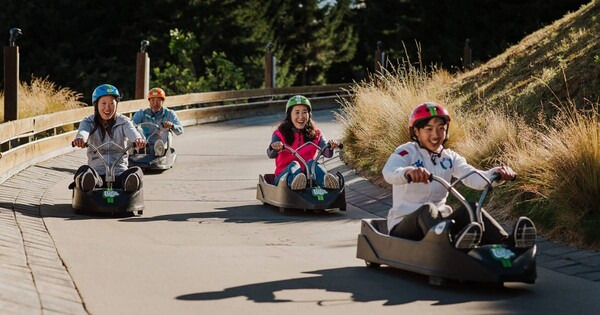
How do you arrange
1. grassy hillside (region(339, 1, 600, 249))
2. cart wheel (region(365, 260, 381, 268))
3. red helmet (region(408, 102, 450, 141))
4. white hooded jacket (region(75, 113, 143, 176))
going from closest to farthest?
1. red helmet (region(408, 102, 450, 141))
2. cart wheel (region(365, 260, 381, 268))
3. grassy hillside (region(339, 1, 600, 249))
4. white hooded jacket (region(75, 113, 143, 176))

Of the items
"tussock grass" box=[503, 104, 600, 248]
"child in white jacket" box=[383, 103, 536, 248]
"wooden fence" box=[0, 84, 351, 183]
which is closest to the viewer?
"child in white jacket" box=[383, 103, 536, 248]

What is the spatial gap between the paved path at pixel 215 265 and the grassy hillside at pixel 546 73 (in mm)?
3470

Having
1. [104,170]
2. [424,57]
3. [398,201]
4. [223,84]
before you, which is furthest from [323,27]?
[398,201]

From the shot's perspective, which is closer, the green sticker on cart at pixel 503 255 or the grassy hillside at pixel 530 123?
the green sticker on cart at pixel 503 255

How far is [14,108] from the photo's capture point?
20.0 meters

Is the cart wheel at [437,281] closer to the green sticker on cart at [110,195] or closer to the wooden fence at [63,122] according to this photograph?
the green sticker on cart at [110,195]

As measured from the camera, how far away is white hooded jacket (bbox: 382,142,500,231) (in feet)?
32.9

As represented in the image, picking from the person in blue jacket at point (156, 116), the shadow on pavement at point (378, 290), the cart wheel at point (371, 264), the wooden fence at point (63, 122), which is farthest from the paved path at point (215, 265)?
the person in blue jacket at point (156, 116)

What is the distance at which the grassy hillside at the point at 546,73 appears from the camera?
17438 millimetres

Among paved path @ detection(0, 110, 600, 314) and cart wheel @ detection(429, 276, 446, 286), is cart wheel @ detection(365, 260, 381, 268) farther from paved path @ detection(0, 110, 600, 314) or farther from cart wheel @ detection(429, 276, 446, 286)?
cart wheel @ detection(429, 276, 446, 286)

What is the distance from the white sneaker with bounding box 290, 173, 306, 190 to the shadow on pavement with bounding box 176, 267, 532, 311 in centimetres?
403

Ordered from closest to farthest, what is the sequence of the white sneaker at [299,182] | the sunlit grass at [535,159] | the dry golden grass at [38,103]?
the sunlit grass at [535,159] < the white sneaker at [299,182] < the dry golden grass at [38,103]

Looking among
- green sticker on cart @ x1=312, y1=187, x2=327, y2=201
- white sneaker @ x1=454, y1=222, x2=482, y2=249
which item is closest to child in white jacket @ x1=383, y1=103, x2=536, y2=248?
white sneaker @ x1=454, y1=222, x2=482, y2=249

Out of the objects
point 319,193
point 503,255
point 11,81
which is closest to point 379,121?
point 319,193
